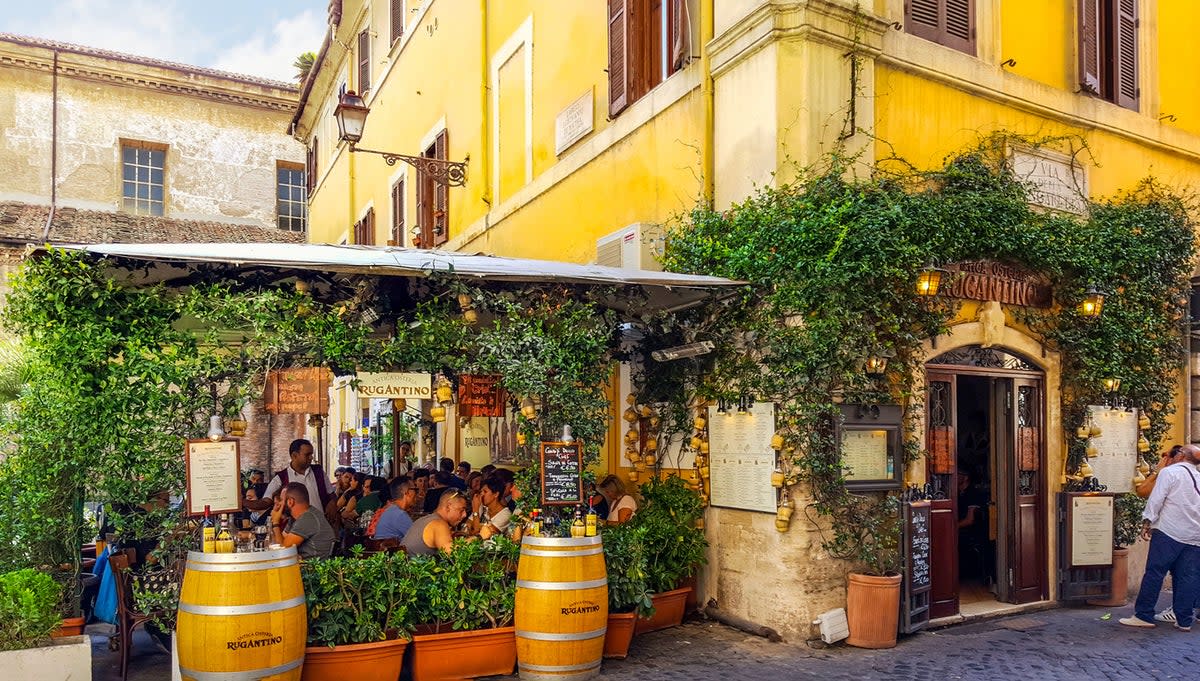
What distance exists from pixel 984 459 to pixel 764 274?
4.49 m

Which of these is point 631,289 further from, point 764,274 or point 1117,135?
point 1117,135

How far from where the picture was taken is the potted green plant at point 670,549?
306 inches

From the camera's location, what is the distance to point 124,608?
21.6 feet

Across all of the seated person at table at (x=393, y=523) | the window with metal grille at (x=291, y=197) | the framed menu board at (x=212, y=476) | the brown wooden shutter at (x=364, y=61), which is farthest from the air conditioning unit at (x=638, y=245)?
the window with metal grille at (x=291, y=197)

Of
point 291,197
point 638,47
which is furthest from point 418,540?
point 291,197

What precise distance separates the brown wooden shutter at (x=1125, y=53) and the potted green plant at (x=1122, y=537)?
156 inches

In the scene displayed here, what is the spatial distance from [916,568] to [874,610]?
60cm

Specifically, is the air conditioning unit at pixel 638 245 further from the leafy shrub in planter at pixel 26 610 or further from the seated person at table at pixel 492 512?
the leafy shrub in planter at pixel 26 610

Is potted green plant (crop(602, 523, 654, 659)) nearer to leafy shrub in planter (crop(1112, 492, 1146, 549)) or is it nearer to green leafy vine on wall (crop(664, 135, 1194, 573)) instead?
green leafy vine on wall (crop(664, 135, 1194, 573))

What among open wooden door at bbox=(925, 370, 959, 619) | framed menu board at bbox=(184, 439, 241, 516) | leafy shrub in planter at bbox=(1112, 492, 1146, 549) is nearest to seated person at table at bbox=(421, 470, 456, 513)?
framed menu board at bbox=(184, 439, 241, 516)

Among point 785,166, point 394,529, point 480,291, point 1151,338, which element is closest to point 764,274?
point 785,166

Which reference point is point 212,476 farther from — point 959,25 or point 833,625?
point 959,25

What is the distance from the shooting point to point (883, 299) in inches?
295

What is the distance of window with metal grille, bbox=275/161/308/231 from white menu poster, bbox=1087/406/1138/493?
22515mm
